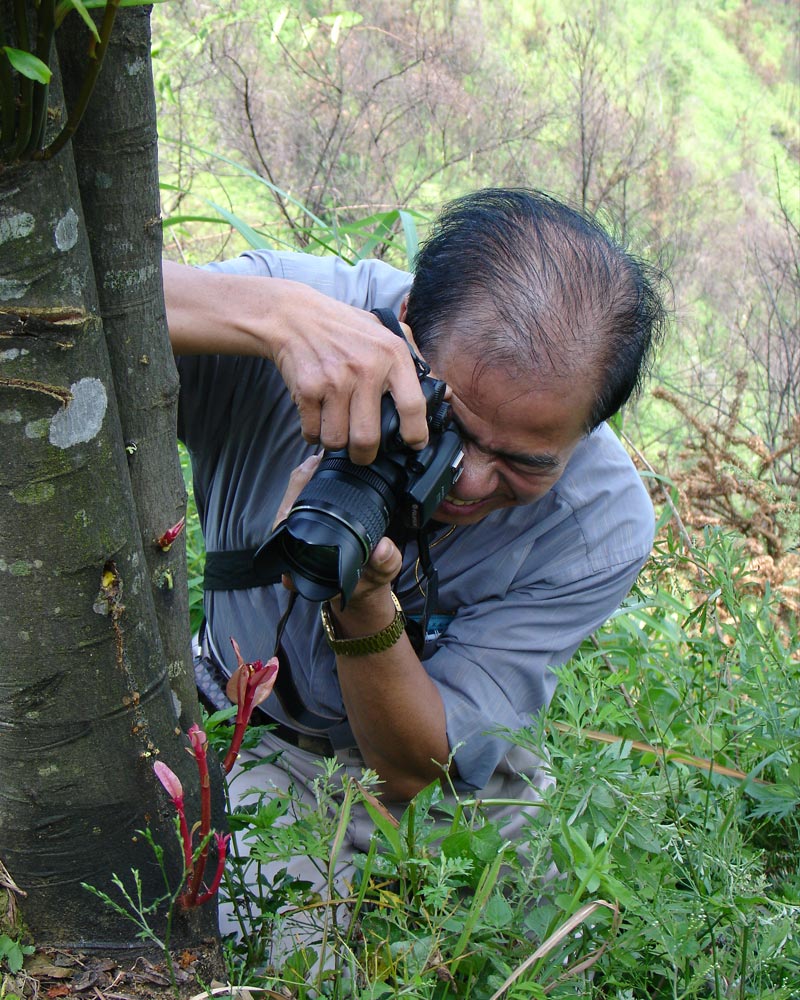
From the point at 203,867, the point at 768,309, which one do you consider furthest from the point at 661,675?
the point at 768,309

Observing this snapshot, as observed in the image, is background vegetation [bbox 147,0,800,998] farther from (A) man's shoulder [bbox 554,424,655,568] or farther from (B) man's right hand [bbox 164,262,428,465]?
(B) man's right hand [bbox 164,262,428,465]

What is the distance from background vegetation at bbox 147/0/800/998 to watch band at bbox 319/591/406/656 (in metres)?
0.23

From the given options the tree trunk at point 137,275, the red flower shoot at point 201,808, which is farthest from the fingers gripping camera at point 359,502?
the red flower shoot at point 201,808

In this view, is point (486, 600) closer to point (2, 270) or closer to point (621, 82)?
point (2, 270)

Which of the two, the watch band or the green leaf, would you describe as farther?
the watch band

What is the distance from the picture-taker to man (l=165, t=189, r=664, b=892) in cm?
147

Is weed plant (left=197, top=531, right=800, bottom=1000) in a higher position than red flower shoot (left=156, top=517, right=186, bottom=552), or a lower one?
lower

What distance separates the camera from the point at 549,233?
64.3 inches

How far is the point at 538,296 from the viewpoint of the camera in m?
1.53

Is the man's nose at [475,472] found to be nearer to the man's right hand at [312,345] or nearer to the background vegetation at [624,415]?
the man's right hand at [312,345]

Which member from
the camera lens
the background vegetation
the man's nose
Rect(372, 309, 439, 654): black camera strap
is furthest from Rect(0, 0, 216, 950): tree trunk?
the man's nose

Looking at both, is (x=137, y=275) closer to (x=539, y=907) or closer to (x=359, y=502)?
(x=359, y=502)

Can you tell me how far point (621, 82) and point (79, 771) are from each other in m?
8.70

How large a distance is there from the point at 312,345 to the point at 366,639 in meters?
0.44
